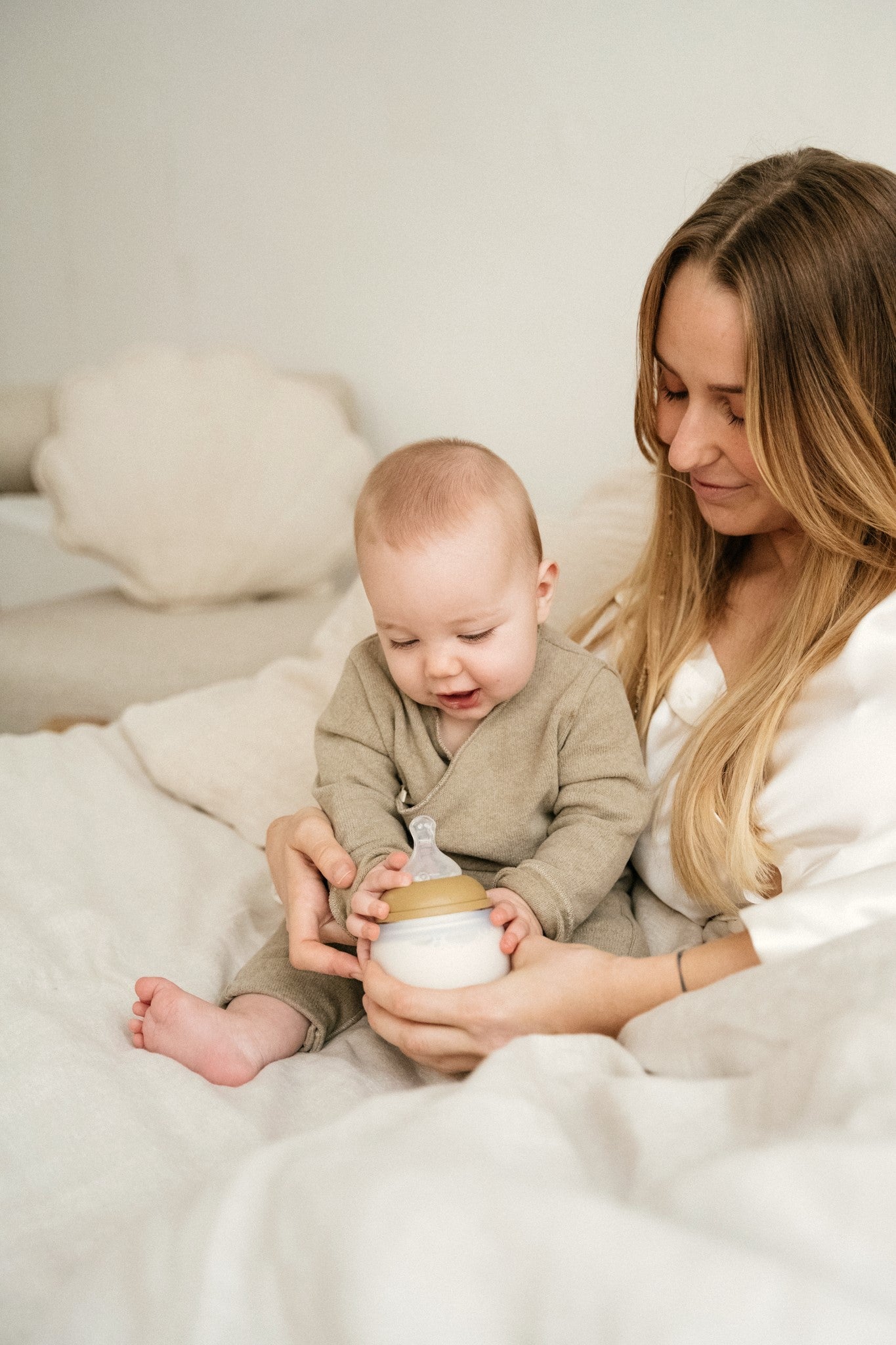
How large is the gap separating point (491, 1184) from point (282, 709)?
4.01ft

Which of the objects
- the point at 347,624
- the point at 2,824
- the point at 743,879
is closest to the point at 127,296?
the point at 347,624

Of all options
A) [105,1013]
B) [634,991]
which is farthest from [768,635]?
[105,1013]

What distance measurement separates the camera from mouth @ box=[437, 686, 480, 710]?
116 cm

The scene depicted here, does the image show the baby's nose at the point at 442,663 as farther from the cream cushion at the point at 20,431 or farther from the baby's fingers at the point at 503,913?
the cream cushion at the point at 20,431

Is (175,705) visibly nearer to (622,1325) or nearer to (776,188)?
(776,188)

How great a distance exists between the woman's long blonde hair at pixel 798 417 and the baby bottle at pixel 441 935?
0.95 ft

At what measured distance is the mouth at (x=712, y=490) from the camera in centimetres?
122

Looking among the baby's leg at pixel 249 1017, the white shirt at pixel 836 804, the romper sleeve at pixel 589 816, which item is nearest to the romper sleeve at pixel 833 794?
the white shirt at pixel 836 804

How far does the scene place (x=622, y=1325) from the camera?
1.62 feet

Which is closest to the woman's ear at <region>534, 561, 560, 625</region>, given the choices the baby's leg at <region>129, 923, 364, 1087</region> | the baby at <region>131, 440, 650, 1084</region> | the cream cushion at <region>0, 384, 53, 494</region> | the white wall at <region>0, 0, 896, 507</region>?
the baby at <region>131, 440, 650, 1084</region>

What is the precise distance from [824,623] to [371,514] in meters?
0.49

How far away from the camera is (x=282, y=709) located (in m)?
1.74

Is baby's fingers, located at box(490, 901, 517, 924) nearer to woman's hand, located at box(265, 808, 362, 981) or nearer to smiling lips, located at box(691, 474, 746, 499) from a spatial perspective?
woman's hand, located at box(265, 808, 362, 981)

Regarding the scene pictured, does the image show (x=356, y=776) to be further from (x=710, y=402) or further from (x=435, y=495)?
(x=710, y=402)
